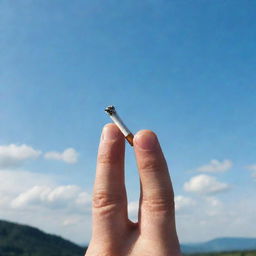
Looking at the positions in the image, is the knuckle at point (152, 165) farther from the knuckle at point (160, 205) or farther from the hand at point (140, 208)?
the knuckle at point (160, 205)

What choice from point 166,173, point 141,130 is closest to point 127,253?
point 166,173

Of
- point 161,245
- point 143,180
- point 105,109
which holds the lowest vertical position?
point 161,245

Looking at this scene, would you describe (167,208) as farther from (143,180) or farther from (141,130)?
(141,130)

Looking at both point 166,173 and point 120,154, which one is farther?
point 120,154

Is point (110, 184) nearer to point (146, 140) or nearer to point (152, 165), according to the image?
point (152, 165)

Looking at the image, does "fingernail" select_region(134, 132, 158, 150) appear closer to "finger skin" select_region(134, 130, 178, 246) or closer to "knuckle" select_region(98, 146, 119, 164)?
"finger skin" select_region(134, 130, 178, 246)

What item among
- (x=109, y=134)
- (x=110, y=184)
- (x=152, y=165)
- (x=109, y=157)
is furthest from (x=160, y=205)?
(x=109, y=134)

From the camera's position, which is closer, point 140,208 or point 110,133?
point 140,208
